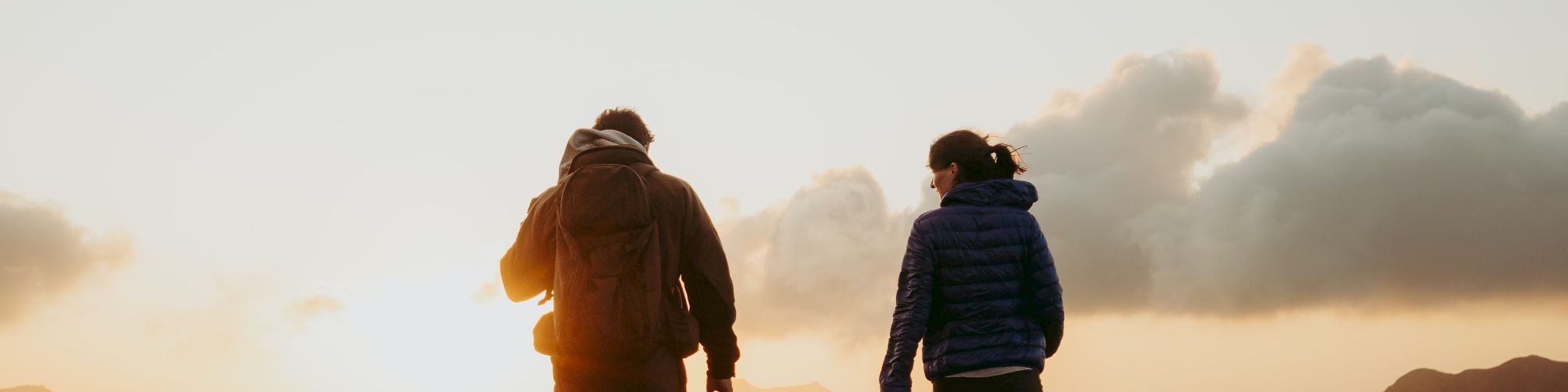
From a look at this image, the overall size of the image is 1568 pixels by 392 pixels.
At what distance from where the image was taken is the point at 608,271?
17.3 feet

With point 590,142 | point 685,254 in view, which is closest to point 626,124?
point 590,142

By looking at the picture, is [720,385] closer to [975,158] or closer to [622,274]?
[622,274]

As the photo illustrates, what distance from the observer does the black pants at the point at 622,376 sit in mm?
5387

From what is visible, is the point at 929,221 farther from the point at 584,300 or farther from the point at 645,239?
the point at 584,300

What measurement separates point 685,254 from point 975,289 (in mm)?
1657

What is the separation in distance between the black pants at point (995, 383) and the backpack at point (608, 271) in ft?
5.22

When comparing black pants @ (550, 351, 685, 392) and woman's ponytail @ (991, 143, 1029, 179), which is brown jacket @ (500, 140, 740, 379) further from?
woman's ponytail @ (991, 143, 1029, 179)

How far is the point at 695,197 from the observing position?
19.4ft

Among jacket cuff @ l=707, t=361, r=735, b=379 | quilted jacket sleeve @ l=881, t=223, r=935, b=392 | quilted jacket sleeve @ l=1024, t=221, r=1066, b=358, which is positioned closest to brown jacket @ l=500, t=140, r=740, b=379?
jacket cuff @ l=707, t=361, r=735, b=379

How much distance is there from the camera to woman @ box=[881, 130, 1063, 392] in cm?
522

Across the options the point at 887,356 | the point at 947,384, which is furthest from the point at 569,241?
the point at 947,384

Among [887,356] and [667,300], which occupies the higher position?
[667,300]

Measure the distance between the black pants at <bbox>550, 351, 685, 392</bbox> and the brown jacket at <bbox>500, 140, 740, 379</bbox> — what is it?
0.94 feet

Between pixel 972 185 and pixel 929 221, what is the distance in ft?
1.00
